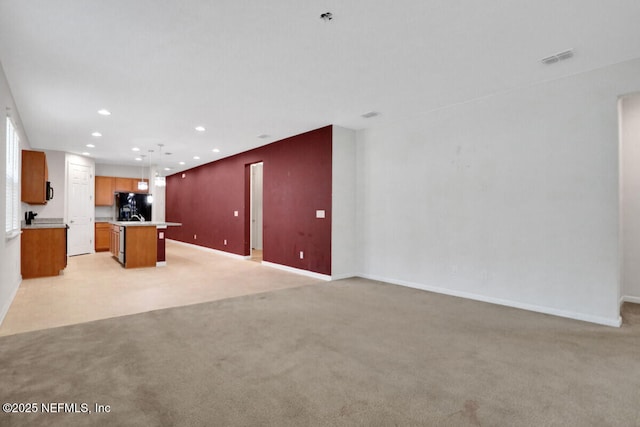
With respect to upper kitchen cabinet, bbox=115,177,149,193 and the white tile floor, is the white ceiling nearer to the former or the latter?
the white tile floor

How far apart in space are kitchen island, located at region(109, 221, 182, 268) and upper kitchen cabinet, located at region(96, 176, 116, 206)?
12.3 ft

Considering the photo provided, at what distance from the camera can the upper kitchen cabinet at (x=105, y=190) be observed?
401 inches

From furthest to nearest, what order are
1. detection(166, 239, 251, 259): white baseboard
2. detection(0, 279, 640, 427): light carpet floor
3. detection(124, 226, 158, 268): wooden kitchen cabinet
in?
detection(166, 239, 251, 259): white baseboard
detection(124, 226, 158, 268): wooden kitchen cabinet
detection(0, 279, 640, 427): light carpet floor

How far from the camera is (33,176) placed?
5.76 m

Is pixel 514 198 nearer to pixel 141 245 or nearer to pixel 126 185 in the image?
pixel 141 245

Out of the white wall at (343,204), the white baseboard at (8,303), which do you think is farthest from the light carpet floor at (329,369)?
the white wall at (343,204)

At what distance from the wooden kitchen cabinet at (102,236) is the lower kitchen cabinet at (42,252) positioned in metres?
3.82

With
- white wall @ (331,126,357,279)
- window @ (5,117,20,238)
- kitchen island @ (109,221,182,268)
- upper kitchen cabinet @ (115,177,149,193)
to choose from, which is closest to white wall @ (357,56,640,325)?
white wall @ (331,126,357,279)

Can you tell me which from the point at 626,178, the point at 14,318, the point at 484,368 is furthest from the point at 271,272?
the point at 626,178

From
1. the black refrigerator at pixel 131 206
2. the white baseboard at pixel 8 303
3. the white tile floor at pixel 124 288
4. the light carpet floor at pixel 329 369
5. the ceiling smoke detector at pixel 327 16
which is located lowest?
the light carpet floor at pixel 329 369

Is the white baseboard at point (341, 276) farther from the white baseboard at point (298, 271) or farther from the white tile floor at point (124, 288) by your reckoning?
the white tile floor at point (124, 288)

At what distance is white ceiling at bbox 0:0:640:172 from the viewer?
8.45 feet

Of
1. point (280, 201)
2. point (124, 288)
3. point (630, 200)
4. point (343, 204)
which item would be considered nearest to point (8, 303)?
Result: point (124, 288)

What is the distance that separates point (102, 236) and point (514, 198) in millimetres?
10346
